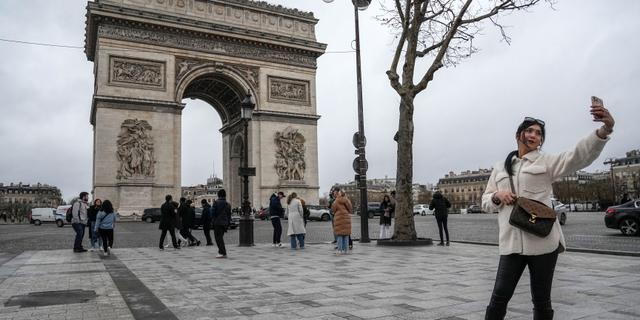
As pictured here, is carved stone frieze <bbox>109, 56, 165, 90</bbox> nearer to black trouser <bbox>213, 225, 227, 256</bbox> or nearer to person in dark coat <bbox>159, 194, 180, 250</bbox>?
person in dark coat <bbox>159, 194, 180, 250</bbox>

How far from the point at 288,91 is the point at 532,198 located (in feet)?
112

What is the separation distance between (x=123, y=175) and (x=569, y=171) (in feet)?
98.3

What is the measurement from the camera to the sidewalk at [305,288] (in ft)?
15.7

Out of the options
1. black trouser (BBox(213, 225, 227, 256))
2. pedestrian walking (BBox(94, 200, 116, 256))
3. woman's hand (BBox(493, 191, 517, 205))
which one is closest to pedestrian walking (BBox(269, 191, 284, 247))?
black trouser (BBox(213, 225, 227, 256))

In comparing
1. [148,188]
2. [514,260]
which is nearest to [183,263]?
[514,260]

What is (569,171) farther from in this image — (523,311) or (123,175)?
(123,175)

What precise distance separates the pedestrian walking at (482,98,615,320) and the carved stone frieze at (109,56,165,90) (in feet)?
101

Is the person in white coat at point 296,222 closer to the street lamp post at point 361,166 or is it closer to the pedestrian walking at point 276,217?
the pedestrian walking at point 276,217

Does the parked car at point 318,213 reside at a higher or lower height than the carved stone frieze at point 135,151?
lower

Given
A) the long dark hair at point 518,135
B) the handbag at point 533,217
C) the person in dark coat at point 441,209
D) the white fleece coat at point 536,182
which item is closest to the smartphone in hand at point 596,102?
the white fleece coat at point 536,182

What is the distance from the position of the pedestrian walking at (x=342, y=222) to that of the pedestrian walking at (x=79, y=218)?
22.1 ft

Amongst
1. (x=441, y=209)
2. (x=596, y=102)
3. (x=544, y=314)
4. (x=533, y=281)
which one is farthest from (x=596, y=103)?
(x=441, y=209)

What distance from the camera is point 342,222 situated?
36.6 feet

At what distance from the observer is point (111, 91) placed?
3012 centimetres
